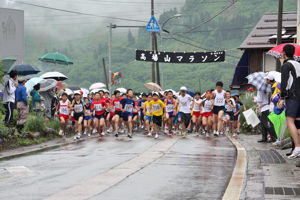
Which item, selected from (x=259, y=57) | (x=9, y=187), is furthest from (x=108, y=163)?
(x=259, y=57)

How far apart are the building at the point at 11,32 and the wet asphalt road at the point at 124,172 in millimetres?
33856

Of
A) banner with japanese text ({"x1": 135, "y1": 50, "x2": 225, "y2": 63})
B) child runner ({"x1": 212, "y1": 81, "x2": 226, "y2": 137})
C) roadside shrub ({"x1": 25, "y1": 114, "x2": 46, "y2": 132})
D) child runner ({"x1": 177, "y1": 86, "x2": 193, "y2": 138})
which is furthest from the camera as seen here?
banner with japanese text ({"x1": 135, "y1": 50, "x2": 225, "y2": 63})

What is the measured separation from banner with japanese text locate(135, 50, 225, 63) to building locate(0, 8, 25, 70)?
1393cm

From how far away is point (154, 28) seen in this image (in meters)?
34.5

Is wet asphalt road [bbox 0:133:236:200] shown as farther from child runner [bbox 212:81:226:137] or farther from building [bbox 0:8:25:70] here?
building [bbox 0:8:25:70]

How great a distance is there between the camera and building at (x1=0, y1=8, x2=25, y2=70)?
42.8 m

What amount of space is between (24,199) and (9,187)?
1.03 meters

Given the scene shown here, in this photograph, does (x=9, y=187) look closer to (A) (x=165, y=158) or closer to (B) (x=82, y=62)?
(A) (x=165, y=158)

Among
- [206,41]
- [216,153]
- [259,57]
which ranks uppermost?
[206,41]

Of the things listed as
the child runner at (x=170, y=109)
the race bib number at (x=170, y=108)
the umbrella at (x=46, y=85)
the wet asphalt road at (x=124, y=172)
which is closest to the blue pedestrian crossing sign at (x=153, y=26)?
the child runner at (x=170, y=109)

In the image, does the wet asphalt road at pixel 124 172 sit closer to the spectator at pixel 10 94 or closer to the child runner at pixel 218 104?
the spectator at pixel 10 94

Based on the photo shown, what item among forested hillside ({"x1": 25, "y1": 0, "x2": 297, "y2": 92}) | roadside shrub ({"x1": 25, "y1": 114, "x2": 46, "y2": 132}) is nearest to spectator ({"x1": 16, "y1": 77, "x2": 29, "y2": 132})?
roadside shrub ({"x1": 25, "y1": 114, "x2": 46, "y2": 132})

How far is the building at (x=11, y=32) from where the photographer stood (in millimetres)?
42844

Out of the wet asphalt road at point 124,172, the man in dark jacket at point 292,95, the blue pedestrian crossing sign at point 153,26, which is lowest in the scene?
the wet asphalt road at point 124,172
